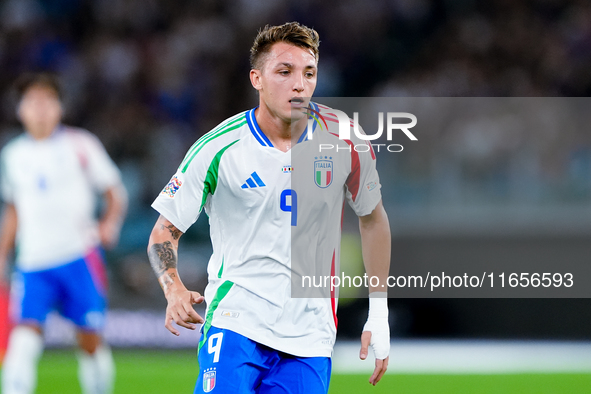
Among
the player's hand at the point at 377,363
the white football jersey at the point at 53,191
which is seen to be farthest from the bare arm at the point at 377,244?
the white football jersey at the point at 53,191

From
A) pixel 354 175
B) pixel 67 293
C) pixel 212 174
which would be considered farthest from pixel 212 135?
pixel 67 293

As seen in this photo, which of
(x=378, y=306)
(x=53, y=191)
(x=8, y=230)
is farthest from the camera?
(x=8, y=230)

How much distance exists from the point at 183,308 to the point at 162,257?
1.28ft

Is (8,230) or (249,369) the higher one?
(8,230)

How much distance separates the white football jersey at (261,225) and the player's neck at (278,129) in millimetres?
47

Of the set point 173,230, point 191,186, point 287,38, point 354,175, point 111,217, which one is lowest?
point 173,230

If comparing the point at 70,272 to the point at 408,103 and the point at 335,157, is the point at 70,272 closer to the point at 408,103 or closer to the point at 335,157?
the point at 335,157

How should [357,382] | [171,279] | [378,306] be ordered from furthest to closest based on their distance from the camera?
1. [357,382]
2. [378,306]
3. [171,279]

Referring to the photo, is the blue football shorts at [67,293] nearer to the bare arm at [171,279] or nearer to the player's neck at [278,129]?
the bare arm at [171,279]

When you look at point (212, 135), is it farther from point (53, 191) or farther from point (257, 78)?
point (53, 191)

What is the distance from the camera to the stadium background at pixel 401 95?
31.3 feet

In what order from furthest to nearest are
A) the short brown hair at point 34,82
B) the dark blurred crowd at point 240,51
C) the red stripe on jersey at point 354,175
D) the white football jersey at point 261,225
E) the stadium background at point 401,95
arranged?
1. the dark blurred crowd at point 240,51
2. the stadium background at point 401,95
3. the short brown hair at point 34,82
4. the red stripe on jersey at point 354,175
5. the white football jersey at point 261,225

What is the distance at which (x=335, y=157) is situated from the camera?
12.5 ft

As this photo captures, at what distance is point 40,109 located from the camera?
7.18 meters
